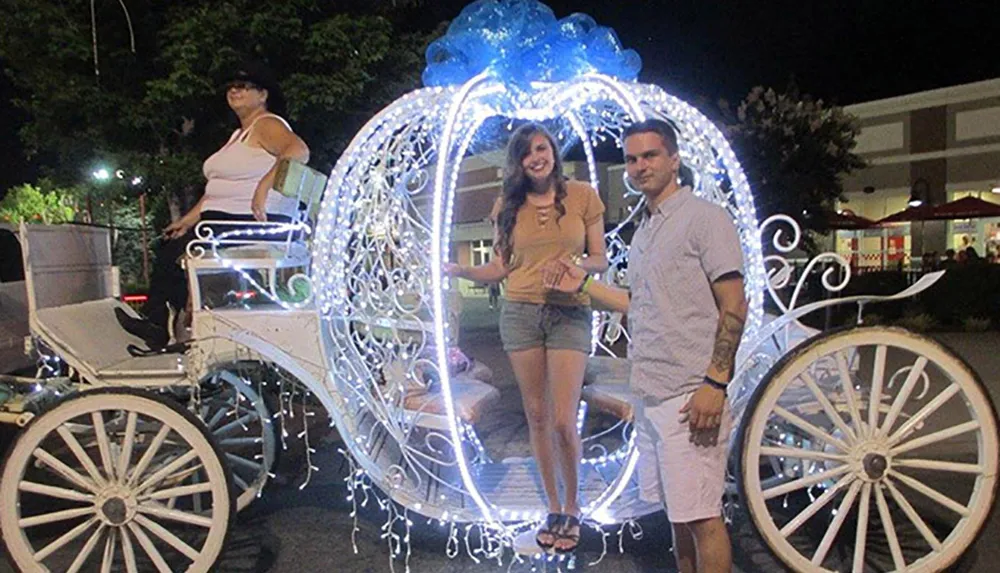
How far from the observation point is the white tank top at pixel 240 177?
148 inches

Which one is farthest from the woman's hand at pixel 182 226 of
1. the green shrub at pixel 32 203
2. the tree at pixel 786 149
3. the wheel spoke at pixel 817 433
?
the green shrub at pixel 32 203

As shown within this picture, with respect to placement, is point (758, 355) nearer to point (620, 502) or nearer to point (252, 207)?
point (620, 502)

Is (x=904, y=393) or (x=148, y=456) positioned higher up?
(x=904, y=393)

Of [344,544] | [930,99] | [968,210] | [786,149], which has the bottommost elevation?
[344,544]

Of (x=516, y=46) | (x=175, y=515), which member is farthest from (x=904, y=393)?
(x=175, y=515)

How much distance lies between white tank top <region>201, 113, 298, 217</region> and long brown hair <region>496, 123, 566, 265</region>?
1225 mm

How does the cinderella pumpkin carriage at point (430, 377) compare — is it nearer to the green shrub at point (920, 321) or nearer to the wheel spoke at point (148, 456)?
the wheel spoke at point (148, 456)

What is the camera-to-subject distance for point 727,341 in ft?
7.79

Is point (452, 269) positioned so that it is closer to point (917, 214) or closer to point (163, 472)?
point (163, 472)

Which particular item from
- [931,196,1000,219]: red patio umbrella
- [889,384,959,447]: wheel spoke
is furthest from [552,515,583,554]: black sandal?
[931,196,1000,219]: red patio umbrella

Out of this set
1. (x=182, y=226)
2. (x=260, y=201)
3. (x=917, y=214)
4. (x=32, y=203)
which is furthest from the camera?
(x=32, y=203)

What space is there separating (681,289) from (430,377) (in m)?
1.75

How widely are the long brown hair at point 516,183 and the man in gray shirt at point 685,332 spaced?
1.81ft

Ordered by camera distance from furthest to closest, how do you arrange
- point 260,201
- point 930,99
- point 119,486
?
1. point 930,99
2. point 260,201
3. point 119,486
